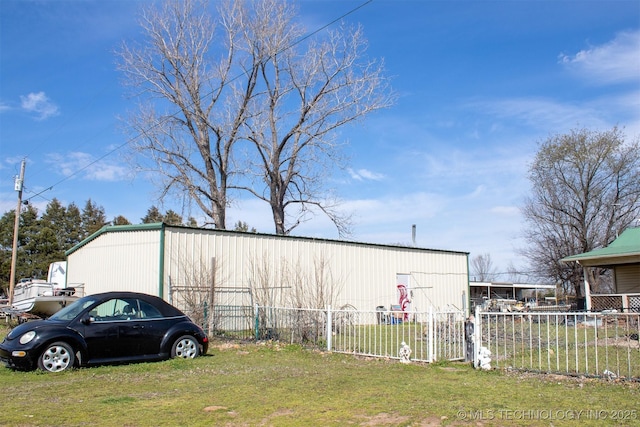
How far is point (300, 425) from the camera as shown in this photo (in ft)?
19.5

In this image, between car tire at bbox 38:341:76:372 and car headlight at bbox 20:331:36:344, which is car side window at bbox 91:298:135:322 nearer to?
car tire at bbox 38:341:76:372

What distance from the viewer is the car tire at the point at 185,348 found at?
11.2 meters

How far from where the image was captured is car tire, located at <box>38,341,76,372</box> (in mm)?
9578

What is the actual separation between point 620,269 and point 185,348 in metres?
23.9

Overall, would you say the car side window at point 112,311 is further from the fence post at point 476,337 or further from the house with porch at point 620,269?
Answer: the house with porch at point 620,269

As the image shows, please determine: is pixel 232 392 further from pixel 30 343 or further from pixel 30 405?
pixel 30 343

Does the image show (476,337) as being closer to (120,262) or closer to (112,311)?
(112,311)

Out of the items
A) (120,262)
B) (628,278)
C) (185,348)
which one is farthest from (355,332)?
(628,278)

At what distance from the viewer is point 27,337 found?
9.65 metres

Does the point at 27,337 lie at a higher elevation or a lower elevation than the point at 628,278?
lower

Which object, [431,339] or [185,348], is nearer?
[431,339]

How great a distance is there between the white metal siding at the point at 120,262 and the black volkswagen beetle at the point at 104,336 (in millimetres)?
5868

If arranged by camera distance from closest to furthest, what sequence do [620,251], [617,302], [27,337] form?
1. [27,337]
2. [617,302]
3. [620,251]

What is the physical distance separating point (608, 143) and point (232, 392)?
3811 centimetres
